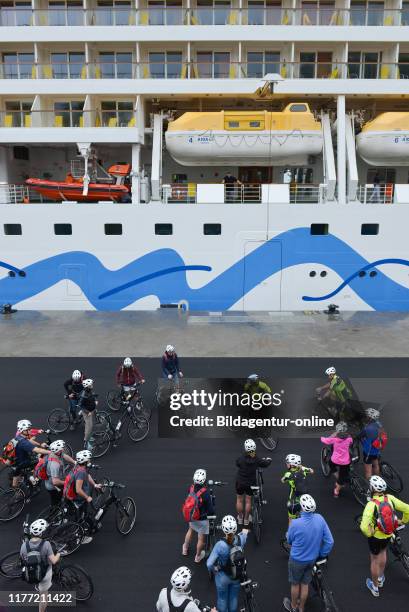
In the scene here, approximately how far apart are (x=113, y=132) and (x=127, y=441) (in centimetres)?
1326

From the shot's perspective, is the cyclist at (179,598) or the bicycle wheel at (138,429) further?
the bicycle wheel at (138,429)

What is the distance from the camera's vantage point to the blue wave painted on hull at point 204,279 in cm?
1783

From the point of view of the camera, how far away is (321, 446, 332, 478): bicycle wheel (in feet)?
26.5

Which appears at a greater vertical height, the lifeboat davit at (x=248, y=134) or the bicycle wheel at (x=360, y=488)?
the lifeboat davit at (x=248, y=134)

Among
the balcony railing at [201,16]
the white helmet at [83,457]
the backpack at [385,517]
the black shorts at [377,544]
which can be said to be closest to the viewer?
the backpack at [385,517]

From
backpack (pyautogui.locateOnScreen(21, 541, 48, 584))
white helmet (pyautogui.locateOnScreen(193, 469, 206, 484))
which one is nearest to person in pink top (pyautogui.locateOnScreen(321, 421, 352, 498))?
white helmet (pyautogui.locateOnScreen(193, 469, 206, 484))

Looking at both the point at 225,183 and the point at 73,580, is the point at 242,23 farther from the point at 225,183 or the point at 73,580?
the point at 73,580

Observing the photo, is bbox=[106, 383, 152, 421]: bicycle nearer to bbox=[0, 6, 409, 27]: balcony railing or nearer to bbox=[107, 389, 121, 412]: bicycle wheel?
bbox=[107, 389, 121, 412]: bicycle wheel

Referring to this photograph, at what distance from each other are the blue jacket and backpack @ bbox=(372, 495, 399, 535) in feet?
2.16

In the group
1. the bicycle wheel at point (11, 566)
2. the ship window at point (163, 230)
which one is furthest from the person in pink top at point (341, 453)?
the ship window at point (163, 230)

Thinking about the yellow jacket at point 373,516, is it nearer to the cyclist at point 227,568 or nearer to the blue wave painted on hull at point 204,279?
the cyclist at point 227,568

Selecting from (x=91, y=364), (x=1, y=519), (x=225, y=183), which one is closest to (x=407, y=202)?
(x=225, y=183)

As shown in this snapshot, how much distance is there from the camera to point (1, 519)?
6.99 m

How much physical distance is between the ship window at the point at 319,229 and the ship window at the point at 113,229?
7.28 metres
